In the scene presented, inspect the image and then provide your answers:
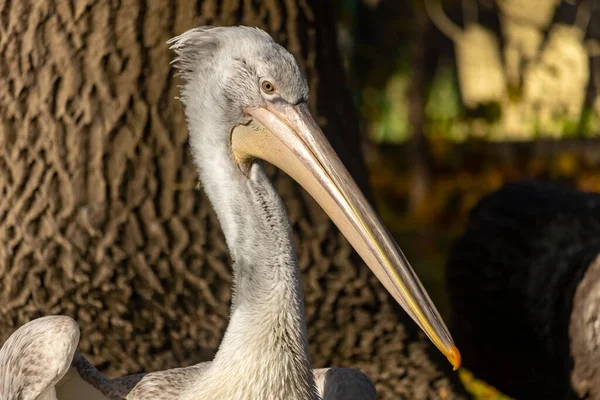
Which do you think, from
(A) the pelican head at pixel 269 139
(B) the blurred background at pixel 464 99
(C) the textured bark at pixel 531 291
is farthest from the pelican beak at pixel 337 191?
(B) the blurred background at pixel 464 99

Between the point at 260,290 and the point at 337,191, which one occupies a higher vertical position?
the point at 337,191

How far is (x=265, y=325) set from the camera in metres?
2.59

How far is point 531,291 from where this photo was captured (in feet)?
14.4

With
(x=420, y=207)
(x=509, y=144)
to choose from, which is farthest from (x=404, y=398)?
(x=509, y=144)

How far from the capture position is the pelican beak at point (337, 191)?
249cm

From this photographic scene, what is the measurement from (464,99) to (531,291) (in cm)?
555

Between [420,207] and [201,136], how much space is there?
5.85 metres

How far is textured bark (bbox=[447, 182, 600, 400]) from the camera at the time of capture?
3936mm

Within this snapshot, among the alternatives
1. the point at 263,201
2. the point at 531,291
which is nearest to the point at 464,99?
the point at 531,291

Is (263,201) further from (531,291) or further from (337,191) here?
(531,291)

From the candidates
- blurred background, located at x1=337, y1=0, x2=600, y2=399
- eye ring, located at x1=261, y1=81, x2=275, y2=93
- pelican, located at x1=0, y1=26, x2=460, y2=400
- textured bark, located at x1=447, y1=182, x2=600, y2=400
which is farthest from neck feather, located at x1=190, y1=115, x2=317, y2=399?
blurred background, located at x1=337, y1=0, x2=600, y2=399

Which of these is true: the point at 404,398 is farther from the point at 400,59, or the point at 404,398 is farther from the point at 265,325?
the point at 400,59

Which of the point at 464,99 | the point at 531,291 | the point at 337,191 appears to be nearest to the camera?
the point at 337,191

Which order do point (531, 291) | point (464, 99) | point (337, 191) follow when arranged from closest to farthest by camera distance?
point (337, 191) → point (531, 291) → point (464, 99)
